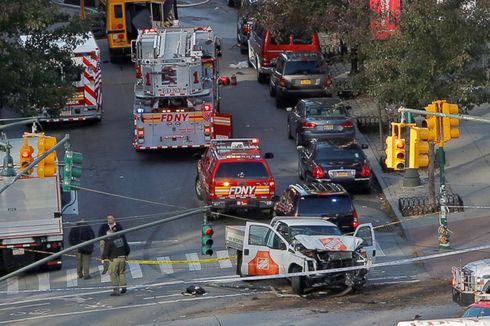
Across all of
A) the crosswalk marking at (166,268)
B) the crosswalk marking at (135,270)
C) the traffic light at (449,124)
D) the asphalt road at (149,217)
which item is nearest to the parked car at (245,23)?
the asphalt road at (149,217)

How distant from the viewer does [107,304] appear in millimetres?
29672

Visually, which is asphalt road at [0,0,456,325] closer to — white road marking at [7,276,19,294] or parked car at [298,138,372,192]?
white road marking at [7,276,19,294]

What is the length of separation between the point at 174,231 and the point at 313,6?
1472cm

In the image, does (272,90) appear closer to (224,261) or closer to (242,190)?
(242,190)

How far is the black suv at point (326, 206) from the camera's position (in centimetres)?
3416

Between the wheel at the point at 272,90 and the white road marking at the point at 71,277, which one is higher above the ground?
the wheel at the point at 272,90

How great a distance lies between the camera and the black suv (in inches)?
1345

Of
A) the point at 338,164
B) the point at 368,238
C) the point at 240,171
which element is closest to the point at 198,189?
the point at 240,171

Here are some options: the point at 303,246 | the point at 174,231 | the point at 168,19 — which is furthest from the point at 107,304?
the point at 168,19

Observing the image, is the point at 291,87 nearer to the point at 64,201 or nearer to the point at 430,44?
the point at 430,44

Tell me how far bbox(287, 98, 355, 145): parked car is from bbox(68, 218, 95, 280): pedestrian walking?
12046 mm

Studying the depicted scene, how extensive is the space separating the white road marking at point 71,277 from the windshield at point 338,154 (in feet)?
29.1

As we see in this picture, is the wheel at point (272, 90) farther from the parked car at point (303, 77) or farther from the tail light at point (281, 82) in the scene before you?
the parked car at point (303, 77)

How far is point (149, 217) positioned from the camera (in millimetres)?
37844
